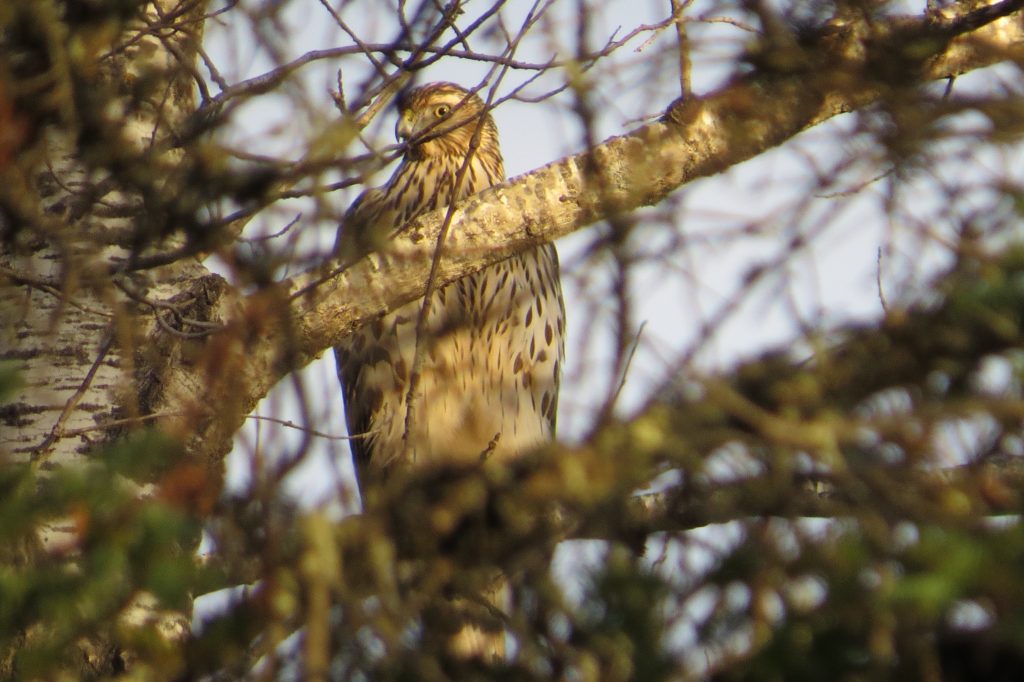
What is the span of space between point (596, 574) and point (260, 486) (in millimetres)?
337

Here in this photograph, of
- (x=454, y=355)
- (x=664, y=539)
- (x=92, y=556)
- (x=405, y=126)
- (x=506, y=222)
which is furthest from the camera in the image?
(x=405, y=126)

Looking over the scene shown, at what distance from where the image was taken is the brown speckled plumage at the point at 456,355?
414 centimetres

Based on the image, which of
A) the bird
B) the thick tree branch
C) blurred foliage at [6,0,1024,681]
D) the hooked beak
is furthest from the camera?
the hooked beak

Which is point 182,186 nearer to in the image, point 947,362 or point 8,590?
point 8,590

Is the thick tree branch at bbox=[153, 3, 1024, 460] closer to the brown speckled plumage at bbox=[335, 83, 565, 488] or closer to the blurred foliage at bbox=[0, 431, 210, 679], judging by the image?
the brown speckled plumage at bbox=[335, 83, 565, 488]

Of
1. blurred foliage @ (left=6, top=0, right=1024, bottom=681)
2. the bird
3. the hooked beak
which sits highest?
the hooked beak

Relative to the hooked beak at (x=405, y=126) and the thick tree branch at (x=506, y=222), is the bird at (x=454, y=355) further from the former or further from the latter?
the thick tree branch at (x=506, y=222)

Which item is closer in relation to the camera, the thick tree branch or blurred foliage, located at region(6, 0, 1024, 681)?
blurred foliage, located at region(6, 0, 1024, 681)

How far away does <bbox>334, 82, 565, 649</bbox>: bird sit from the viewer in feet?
13.6

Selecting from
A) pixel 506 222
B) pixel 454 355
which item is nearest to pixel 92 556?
pixel 506 222

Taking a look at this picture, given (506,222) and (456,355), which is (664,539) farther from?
(456,355)

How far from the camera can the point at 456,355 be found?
416cm

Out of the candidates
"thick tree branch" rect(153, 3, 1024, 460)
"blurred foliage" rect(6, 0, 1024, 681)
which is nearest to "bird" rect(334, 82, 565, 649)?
"thick tree branch" rect(153, 3, 1024, 460)

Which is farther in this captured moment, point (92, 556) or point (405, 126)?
point (405, 126)
